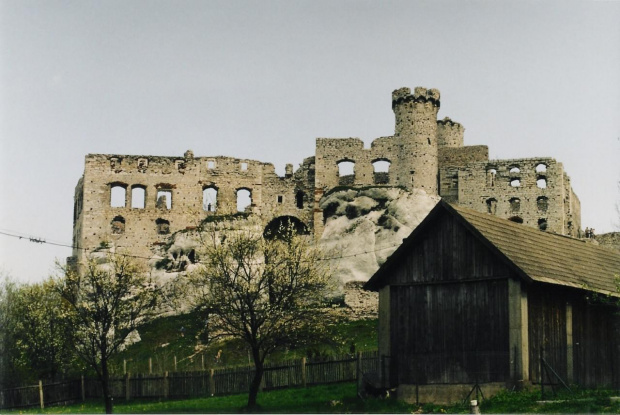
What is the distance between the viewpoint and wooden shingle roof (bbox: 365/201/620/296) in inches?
1200

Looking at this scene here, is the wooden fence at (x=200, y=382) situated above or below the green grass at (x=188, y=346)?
below

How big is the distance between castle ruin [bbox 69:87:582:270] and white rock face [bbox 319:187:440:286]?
1690mm

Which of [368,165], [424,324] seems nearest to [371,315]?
→ [368,165]

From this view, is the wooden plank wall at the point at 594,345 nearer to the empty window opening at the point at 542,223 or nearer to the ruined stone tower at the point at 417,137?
the empty window opening at the point at 542,223

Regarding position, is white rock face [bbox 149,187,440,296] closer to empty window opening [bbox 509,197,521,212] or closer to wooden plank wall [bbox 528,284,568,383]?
empty window opening [bbox 509,197,521,212]

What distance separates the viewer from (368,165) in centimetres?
6706

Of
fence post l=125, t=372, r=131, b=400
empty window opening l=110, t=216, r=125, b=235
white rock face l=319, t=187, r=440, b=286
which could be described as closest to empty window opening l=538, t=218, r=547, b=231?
white rock face l=319, t=187, r=440, b=286

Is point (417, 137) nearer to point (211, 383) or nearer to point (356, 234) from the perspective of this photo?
point (356, 234)

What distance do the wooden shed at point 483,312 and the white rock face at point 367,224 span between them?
26.1 m

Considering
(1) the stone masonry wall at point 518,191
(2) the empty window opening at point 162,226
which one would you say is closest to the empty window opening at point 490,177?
(1) the stone masonry wall at point 518,191

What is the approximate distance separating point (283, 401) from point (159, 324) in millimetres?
24622

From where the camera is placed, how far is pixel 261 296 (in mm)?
37344

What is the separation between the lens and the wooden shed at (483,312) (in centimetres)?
3002

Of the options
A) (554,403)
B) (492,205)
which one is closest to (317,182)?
(492,205)
